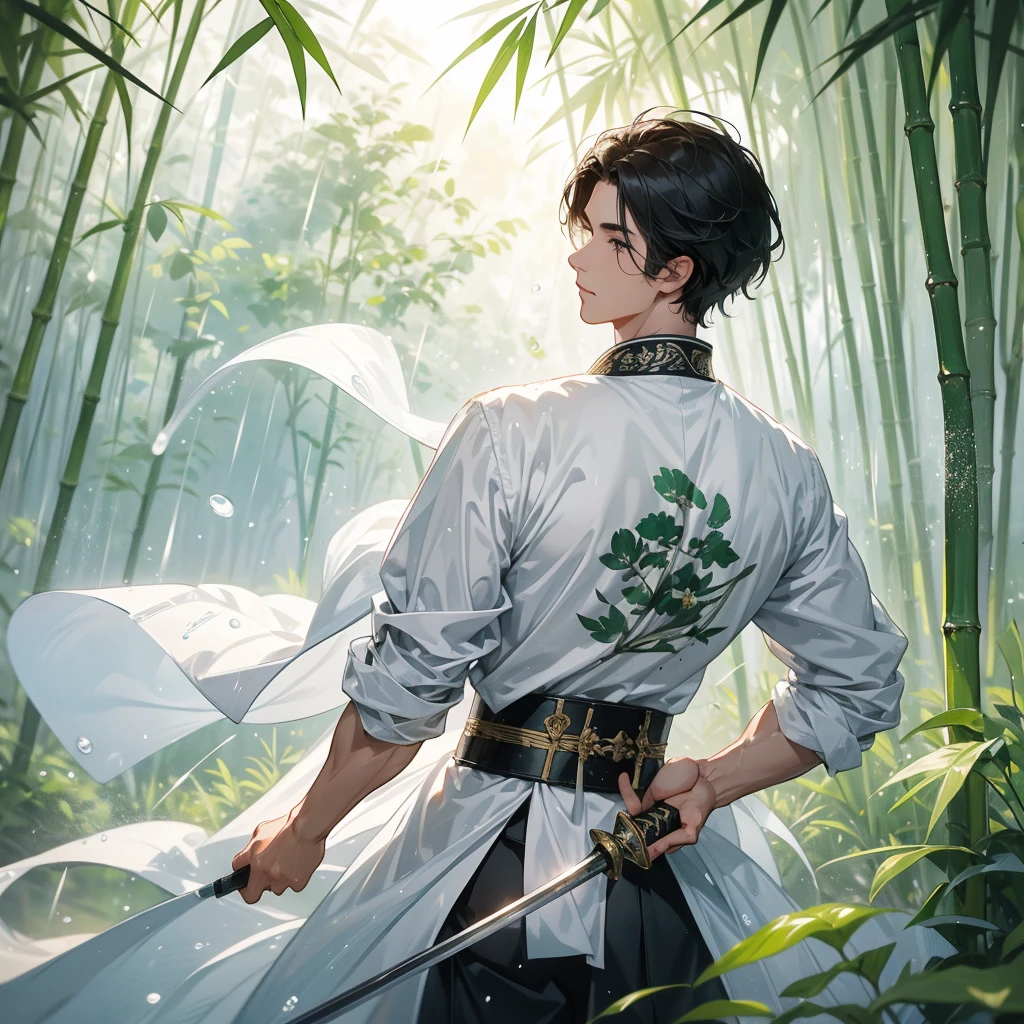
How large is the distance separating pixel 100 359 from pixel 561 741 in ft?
2.81

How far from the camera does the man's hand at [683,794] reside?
2.40 ft

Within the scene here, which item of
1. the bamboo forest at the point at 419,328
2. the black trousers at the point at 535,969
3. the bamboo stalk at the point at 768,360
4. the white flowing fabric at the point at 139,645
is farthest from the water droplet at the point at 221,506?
the bamboo stalk at the point at 768,360

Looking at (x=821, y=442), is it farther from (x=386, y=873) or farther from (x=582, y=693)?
(x=386, y=873)

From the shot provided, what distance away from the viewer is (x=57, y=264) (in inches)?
48.0

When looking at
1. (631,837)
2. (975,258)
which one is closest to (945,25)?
(975,258)

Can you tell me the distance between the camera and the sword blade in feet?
1.97

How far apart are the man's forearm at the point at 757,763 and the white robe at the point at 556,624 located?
0.03 meters

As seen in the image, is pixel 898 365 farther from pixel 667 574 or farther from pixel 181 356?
pixel 181 356

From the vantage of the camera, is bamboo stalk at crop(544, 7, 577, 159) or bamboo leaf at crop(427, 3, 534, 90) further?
bamboo stalk at crop(544, 7, 577, 159)

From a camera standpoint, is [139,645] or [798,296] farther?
[798,296]

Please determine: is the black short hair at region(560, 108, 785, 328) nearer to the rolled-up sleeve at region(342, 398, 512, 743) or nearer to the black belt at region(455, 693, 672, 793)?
the rolled-up sleeve at region(342, 398, 512, 743)

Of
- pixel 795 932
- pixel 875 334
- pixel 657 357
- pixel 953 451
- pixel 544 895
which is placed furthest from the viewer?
pixel 875 334

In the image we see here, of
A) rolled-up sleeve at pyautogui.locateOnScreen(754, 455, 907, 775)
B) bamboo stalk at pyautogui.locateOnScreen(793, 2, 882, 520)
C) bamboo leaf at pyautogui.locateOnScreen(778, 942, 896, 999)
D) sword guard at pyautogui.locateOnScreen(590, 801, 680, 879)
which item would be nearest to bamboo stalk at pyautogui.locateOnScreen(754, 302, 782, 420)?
bamboo stalk at pyautogui.locateOnScreen(793, 2, 882, 520)

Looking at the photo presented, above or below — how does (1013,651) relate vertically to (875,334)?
below
